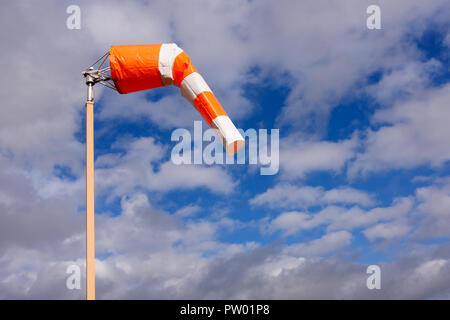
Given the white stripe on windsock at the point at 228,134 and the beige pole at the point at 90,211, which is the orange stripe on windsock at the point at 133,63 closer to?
the beige pole at the point at 90,211

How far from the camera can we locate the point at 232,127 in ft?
32.9

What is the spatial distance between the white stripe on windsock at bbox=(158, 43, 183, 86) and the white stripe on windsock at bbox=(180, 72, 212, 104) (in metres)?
0.39

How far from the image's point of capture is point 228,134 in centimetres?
991

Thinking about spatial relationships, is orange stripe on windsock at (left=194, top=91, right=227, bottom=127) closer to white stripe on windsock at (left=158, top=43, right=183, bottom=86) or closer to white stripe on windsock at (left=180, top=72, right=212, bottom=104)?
white stripe on windsock at (left=180, top=72, right=212, bottom=104)

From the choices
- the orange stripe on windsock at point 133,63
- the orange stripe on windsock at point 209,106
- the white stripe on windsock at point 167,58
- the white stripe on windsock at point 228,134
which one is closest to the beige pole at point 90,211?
the orange stripe on windsock at point 133,63

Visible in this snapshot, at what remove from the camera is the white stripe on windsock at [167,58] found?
404 inches

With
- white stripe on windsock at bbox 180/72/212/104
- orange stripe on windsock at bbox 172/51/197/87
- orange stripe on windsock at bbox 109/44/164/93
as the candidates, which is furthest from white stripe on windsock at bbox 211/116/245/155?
orange stripe on windsock at bbox 109/44/164/93

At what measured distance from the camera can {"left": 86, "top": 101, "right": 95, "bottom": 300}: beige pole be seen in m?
9.23

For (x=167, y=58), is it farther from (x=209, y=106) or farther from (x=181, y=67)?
(x=209, y=106)

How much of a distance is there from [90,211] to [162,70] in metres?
3.60

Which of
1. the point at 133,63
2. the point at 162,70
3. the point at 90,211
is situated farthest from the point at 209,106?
the point at 90,211
